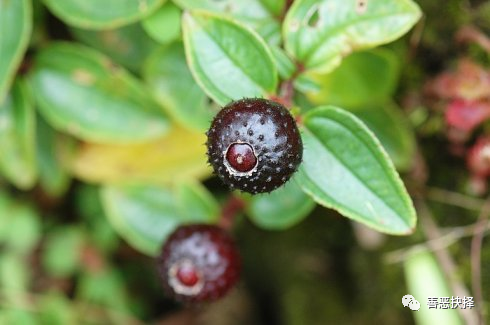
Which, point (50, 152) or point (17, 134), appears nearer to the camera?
point (17, 134)

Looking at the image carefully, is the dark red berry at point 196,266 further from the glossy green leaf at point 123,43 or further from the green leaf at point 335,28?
the glossy green leaf at point 123,43

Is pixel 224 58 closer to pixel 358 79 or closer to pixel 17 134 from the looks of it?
pixel 358 79

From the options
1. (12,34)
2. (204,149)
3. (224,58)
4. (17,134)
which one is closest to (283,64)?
(224,58)

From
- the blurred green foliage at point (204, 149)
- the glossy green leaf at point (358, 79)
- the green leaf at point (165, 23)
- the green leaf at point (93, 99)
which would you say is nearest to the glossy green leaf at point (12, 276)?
the blurred green foliage at point (204, 149)

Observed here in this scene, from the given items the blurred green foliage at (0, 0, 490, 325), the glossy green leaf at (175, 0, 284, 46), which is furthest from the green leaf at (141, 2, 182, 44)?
the glossy green leaf at (175, 0, 284, 46)

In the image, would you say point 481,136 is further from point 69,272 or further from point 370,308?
point 69,272

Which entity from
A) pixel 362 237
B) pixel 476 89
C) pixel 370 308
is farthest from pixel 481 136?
pixel 370 308

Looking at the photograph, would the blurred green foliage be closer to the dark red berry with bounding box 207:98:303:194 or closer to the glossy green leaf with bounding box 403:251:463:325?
the glossy green leaf with bounding box 403:251:463:325
